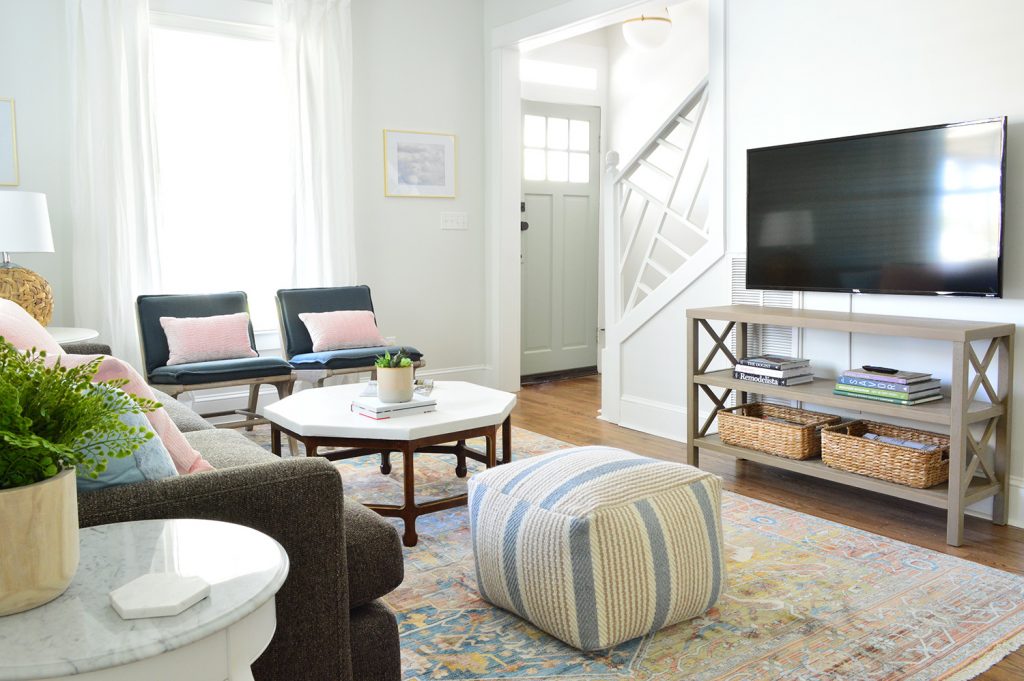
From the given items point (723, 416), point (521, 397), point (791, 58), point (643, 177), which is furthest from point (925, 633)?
point (643, 177)

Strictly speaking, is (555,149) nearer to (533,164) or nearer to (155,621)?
(533,164)

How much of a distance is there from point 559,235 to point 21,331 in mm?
4704

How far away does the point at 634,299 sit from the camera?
4633 mm

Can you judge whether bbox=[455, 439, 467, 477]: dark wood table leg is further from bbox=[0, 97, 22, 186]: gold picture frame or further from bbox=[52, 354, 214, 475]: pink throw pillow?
bbox=[0, 97, 22, 186]: gold picture frame

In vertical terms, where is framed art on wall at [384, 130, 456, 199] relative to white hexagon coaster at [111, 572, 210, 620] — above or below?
above

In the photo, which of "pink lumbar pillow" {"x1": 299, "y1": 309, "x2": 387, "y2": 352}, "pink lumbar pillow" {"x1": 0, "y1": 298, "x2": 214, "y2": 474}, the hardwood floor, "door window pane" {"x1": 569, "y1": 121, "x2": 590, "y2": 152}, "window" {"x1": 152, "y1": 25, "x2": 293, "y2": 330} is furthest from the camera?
"door window pane" {"x1": 569, "y1": 121, "x2": 590, "y2": 152}

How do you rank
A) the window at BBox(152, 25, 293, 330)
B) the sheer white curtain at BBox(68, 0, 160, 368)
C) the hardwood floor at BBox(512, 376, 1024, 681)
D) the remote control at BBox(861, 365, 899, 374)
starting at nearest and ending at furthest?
the hardwood floor at BBox(512, 376, 1024, 681) < the remote control at BBox(861, 365, 899, 374) < the sheer white curtain at BBox(68, 0, 160, 368) < the window at BBox(152, 25, 293, 330)

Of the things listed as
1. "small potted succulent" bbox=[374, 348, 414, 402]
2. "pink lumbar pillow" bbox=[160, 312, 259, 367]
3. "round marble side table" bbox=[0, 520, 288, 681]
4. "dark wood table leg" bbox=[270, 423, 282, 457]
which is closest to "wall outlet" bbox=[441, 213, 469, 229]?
"pink lumbar pillow" bbox=[160, 312, 259, 367]

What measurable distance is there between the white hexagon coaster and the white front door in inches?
208

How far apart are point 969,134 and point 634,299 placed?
1974 mm

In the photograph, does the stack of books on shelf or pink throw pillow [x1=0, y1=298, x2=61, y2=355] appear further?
the stack of books on shelf

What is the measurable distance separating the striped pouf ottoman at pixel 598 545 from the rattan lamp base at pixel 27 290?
242cm

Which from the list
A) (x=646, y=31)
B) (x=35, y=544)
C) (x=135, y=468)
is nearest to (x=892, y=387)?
(x=135, y=468)

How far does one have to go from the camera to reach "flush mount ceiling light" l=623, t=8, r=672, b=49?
208 inches
